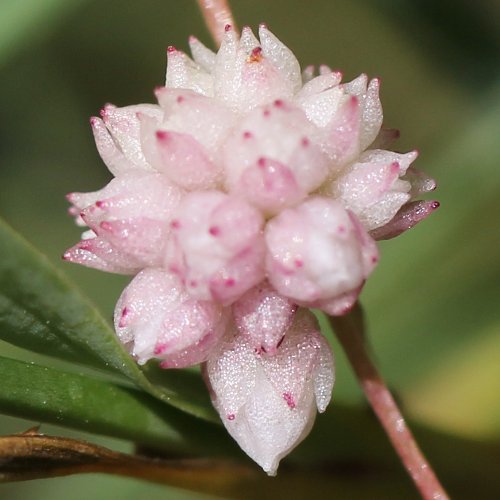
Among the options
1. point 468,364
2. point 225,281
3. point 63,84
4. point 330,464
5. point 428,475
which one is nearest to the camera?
point 225,281

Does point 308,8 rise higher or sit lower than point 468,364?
higher

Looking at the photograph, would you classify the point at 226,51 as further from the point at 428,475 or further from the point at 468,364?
the point at 468,364

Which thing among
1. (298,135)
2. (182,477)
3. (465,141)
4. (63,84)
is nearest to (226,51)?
(298,135)

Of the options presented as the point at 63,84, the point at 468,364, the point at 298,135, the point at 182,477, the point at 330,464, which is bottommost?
the point at 468,364

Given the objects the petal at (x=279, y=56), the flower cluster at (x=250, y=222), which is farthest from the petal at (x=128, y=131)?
the petal at (x=279, y=56)

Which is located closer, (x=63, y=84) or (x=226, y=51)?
(x=226, y=51)

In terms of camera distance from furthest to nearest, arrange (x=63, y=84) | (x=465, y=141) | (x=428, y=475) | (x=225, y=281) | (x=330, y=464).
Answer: (x=63, y=84), (x=465, y=141), (x=330, y=464), (x=428, y=475), (x=225, y=281)
